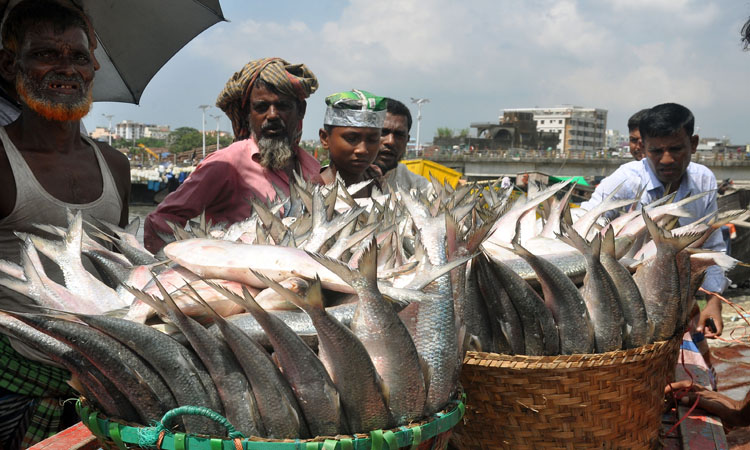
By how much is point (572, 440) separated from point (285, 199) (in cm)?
123

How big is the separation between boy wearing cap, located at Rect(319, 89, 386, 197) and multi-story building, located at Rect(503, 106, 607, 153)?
124203mm

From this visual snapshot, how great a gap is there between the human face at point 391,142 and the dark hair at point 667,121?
5.61 feet

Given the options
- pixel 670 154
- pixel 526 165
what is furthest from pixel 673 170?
pixel 526 165

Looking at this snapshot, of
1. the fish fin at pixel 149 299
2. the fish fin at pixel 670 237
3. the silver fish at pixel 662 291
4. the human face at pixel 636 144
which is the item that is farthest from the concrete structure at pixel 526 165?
the fish fin at pixel 149 299

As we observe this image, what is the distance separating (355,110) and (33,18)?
155 centimetres

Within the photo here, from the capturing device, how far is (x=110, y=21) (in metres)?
2.93

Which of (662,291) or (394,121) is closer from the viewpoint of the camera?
(662,291)

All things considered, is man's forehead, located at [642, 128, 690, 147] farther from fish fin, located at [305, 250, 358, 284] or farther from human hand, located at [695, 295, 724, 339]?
fish fin, located at [305, 250, 358, 284]

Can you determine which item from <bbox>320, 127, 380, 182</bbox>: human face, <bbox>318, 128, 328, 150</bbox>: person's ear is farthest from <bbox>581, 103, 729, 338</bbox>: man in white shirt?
<bbox>318, 128, 328, 150</bbox>: person's ear

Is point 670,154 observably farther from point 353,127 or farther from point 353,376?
point 353,376

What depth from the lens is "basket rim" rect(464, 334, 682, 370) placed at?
145 cm

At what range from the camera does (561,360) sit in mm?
1456

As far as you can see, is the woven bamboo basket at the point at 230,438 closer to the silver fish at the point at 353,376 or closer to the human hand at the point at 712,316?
the silver fish at the point at 353,376

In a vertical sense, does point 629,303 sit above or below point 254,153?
below
